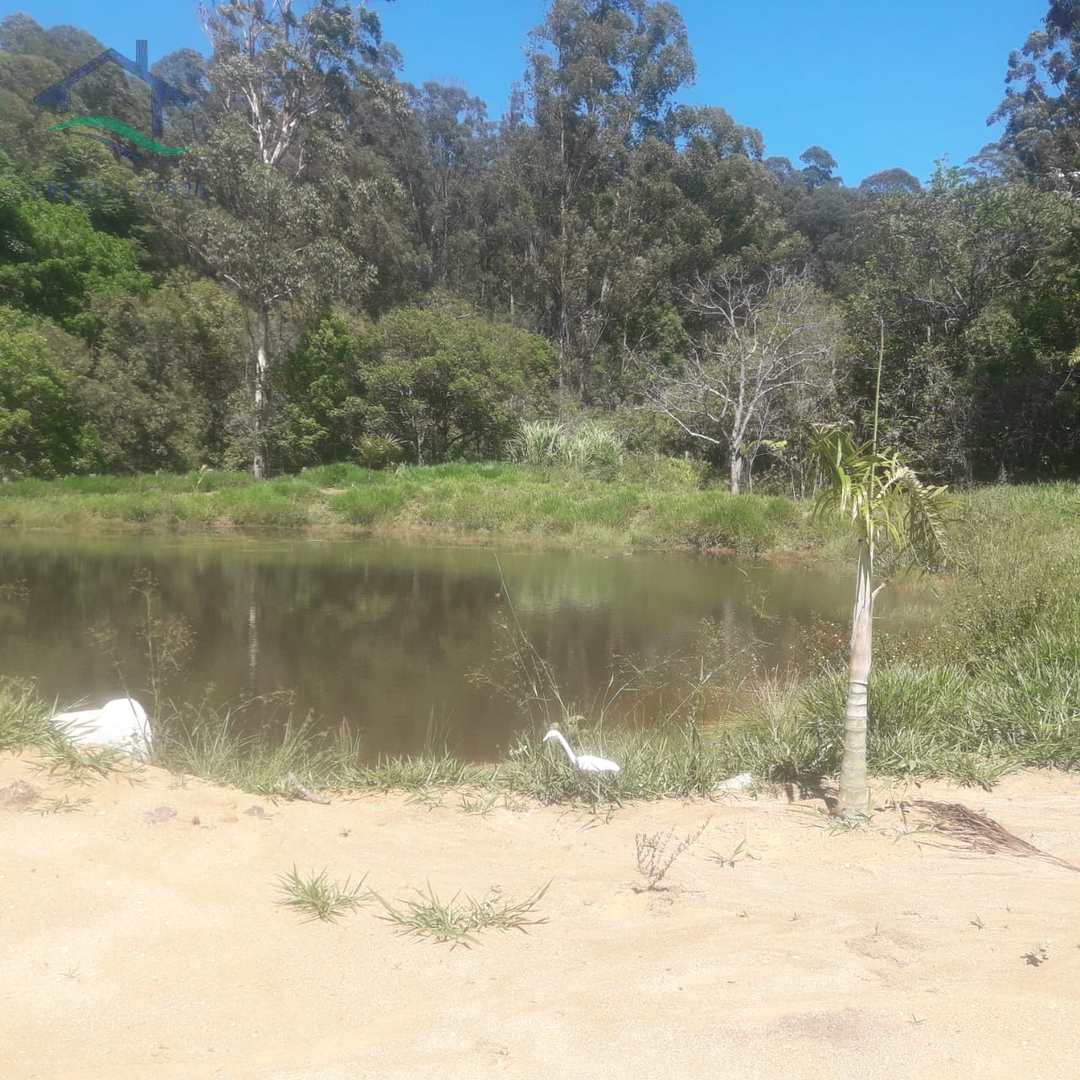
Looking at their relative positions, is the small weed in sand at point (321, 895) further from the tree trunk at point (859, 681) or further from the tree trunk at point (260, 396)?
the tree trunk at point (260, 396)

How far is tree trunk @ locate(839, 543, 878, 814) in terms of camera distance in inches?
174

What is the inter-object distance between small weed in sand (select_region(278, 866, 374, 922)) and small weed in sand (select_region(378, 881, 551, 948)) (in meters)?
0.12

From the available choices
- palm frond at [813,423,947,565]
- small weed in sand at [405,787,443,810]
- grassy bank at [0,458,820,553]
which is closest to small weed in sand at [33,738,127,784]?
small weed in sand at [405,787,443,810]

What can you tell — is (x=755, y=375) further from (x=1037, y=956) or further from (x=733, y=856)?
(x=1037, y=956)

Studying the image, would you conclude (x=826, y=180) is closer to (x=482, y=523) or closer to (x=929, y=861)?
(x=482, y=523)

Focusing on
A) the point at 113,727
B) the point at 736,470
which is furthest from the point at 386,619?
the point at 736,470

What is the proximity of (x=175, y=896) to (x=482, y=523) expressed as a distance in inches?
665

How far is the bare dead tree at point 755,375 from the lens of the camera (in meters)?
23.8

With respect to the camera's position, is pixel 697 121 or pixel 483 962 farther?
pixel 697 121

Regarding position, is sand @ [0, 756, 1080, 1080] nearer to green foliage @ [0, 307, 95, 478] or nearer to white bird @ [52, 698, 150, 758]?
white bird @ [52, 698, 150, 758]

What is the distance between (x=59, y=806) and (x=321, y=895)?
5.01 ft

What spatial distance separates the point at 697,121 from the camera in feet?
114

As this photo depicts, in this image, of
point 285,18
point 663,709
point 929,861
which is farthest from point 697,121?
point 929,861

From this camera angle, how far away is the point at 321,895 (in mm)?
3674
